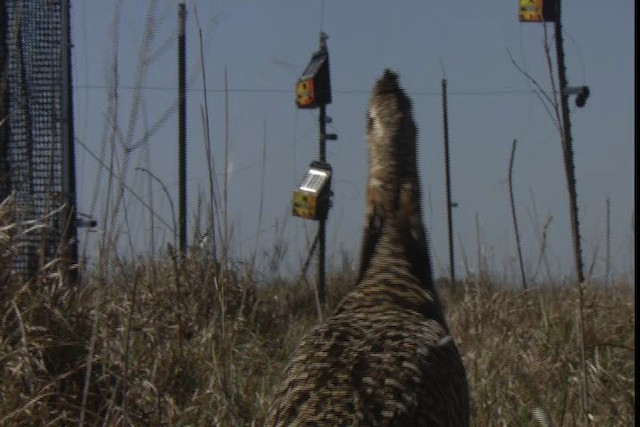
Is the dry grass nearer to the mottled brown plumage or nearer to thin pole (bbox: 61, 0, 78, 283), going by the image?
thin pole (bbox: 61, 0, 78, 283)

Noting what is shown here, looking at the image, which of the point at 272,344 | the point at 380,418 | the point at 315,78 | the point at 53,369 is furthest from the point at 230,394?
the point at 315,78

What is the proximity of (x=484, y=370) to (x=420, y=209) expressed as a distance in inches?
67.6

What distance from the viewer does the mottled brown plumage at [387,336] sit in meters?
2.85

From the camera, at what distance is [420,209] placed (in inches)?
164

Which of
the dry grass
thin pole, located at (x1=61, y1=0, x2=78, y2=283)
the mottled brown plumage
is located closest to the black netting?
thin pole, located at (x1=61, y1=0, x2=78, y2=283)

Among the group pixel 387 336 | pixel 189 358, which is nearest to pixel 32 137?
pixel 189 358

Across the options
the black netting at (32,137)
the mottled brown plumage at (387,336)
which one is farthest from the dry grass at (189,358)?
the mottled brown plumage at (387,336)

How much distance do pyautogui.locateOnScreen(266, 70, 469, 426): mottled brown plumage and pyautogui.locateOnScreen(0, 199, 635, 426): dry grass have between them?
16.1 inches

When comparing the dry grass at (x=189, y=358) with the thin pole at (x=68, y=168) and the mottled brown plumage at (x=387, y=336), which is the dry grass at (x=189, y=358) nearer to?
the thin pole at (x=68, y=168)

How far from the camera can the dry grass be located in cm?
443

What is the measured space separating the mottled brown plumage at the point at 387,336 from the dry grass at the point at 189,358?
1.35ft

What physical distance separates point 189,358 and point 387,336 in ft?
7.87

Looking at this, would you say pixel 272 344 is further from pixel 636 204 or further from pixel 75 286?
pixel 636 204

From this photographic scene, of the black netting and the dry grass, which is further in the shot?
the black netting
